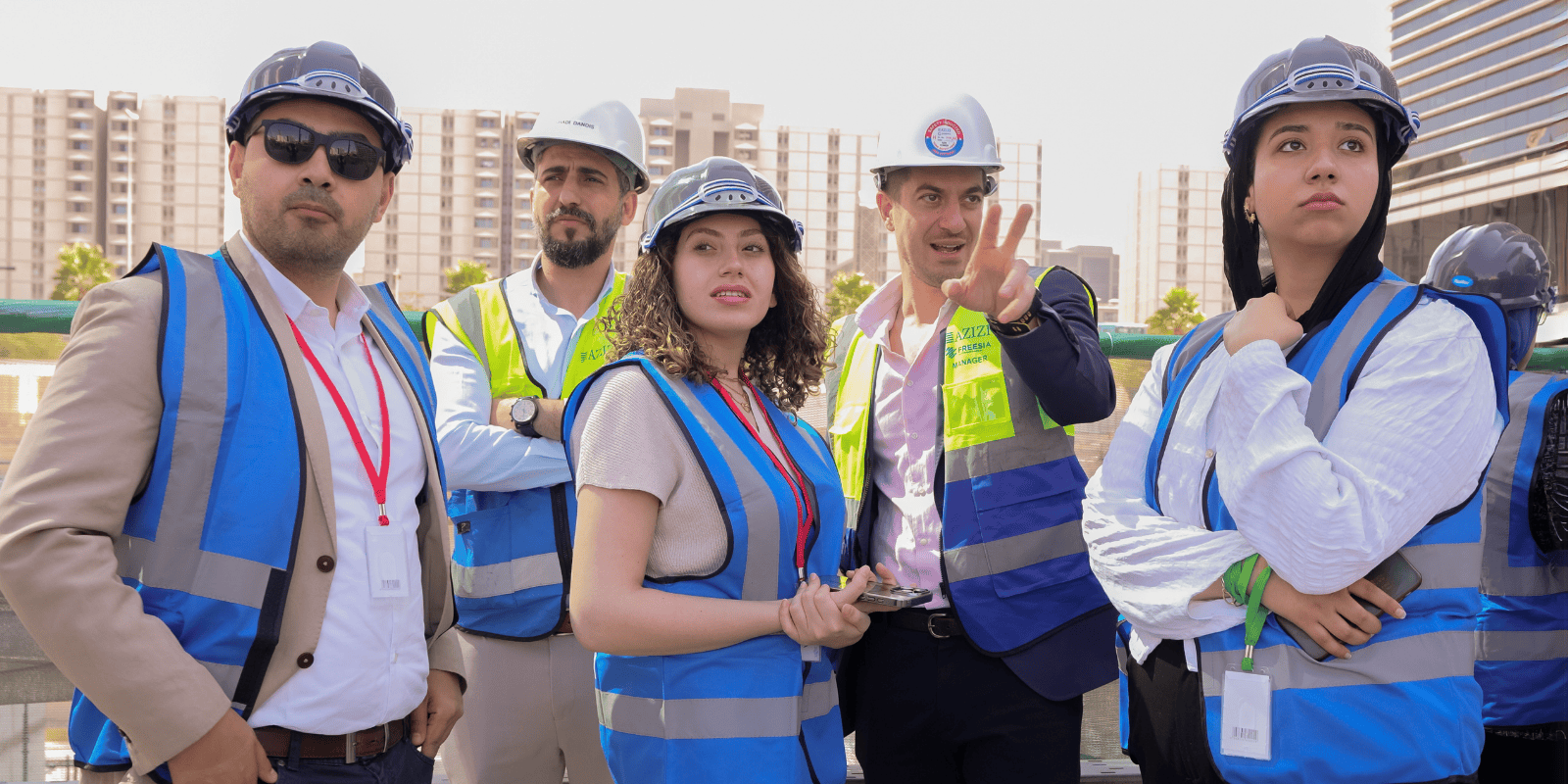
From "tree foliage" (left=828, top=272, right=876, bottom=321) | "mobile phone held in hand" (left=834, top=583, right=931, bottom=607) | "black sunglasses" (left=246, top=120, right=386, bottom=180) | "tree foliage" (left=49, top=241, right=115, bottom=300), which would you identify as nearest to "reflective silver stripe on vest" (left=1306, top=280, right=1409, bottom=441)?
"mobile phone held in hand" (left=834, top=583, right=931, bottom=607)

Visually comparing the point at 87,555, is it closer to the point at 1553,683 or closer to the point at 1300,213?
the point at 1300,213

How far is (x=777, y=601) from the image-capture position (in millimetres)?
2352

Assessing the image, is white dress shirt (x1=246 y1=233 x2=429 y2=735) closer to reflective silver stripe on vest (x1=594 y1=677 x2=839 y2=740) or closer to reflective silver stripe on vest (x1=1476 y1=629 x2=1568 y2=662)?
reflective silver stripe on vest (x1=594 y1=677 x2=839 y2=740)

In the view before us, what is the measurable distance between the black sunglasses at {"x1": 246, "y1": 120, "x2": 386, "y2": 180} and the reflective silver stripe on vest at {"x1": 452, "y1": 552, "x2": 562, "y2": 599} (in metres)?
1.24

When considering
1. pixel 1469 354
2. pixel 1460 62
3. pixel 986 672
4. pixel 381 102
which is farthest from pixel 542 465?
pixel 1460 62

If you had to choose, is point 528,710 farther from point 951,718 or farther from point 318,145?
point 318,145

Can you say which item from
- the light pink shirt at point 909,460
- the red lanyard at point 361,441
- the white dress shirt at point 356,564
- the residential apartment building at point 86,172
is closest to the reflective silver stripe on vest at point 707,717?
the white dress shirt at point 356,564

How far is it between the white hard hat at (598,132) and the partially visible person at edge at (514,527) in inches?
22.7

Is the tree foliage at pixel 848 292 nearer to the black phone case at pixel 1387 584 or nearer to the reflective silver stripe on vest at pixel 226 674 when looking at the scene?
the black phone case at pixel 1387 584

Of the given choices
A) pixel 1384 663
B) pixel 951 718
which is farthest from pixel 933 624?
pixel 1384 663

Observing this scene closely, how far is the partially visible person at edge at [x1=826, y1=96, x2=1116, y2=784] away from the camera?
2951mm

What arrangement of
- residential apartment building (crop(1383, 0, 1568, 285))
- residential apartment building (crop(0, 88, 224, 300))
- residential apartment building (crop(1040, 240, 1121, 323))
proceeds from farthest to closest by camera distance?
residential apartment building (crop(1040, 240, 1121, 323))
residential apartment building (crop(0, 88, 224, 300))
residential apartment building (crop(1383, 0, 1568, 285))

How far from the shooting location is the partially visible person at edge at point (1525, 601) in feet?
12.1

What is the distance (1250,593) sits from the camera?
87.1 inches
